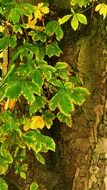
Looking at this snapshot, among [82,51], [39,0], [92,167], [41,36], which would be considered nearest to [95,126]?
[92,167]

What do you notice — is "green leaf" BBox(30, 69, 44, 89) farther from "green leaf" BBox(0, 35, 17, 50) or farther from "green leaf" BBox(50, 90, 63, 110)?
"green leaf" BBox(0, 35, 17, 50)

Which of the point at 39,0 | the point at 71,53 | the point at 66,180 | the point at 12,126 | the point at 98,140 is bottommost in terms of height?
the point at 66,180

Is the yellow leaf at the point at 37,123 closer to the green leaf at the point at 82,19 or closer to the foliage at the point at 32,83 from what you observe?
the foliage at the point at 32,83

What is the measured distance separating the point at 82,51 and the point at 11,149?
44 centimetres

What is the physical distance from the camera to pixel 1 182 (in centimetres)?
122

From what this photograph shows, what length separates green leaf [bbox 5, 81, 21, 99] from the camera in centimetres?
108

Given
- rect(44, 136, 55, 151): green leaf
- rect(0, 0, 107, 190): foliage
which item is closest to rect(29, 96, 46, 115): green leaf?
rect(0, 0, 107, 190): foliage

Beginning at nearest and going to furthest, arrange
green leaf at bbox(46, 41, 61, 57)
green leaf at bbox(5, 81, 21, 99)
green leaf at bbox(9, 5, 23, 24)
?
green leaf at bbox(5, 81, 21, 99) < green leaf at bbox(9, 5, 23, 24) < green leaf at bbox(46, 41, 61, 57)

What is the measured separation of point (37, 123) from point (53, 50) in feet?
0.86

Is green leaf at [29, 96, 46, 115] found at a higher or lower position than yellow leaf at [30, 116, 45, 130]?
higher

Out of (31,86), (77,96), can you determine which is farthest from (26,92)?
(77,96)

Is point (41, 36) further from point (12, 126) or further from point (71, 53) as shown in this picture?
point (12, 126)

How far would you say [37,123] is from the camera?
1.36 metres

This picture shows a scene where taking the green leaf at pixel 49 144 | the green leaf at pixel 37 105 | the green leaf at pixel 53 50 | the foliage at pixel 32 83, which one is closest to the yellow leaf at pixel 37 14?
the foliage at pixel 32 83
